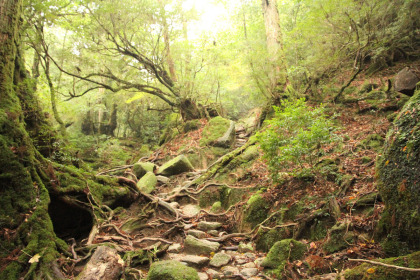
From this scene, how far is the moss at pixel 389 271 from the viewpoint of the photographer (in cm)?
211

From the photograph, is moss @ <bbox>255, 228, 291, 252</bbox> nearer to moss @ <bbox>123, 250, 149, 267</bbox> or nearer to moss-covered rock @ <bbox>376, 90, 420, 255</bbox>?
moss-covered rock @ <bbox>376, 90, 420, 255</bbox>

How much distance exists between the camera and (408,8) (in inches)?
332

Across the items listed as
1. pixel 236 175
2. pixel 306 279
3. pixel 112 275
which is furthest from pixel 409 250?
pixel 236 175

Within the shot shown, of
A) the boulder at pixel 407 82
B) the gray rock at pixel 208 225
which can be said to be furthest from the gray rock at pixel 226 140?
the boulder at pixel 407 82

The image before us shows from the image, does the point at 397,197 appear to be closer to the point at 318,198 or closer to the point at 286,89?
the point at 318,198

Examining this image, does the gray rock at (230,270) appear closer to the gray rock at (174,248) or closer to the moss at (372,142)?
the gray rock at (174,248)

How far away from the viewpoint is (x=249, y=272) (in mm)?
3684

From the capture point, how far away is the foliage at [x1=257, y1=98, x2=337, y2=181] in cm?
459

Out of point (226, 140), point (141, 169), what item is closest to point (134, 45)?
point (141, 169)

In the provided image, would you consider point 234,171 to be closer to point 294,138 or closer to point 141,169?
point 294,138

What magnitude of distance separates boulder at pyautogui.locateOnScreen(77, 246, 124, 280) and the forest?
2 cm

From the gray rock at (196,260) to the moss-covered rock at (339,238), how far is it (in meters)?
1.97

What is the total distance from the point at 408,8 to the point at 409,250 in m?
9.50

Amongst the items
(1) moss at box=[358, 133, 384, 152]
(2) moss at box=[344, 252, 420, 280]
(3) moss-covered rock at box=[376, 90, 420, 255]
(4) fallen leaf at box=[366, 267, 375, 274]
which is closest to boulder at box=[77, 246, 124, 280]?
(2) moss at box=[344, 252, 420, 280]
